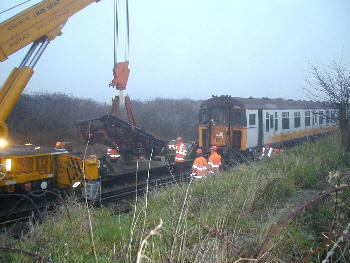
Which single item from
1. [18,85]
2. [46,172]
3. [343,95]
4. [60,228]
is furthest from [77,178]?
[343,95]

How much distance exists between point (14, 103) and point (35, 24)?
91.3 inches

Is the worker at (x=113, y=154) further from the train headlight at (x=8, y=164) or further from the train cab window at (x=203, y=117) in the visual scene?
the train headlight at (x=8, y=164)

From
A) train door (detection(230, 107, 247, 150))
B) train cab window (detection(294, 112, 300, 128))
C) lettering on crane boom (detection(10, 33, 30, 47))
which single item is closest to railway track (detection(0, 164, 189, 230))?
train door (detection(230, 107, 247, 150))

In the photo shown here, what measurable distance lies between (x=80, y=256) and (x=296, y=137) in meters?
15.7

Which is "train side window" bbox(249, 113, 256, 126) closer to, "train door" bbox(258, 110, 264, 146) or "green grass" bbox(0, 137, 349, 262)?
"train door" bbox(258, 110, 264, 146)

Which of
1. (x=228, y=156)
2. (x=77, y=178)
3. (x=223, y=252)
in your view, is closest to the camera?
(x=223, y=252)

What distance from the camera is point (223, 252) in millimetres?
2594

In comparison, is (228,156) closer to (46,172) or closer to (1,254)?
(46,172)

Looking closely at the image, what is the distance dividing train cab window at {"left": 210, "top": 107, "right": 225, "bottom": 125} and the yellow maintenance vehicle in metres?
6.82

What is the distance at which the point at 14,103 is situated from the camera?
27.2 feet

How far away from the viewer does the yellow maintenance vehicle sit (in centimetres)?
797

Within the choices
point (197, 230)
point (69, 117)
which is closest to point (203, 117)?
point (69, 117)

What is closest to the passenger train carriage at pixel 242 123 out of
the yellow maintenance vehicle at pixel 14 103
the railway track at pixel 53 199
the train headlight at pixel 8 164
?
the railway track at pixel 53 199

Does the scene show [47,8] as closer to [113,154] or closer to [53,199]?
[53,199]
